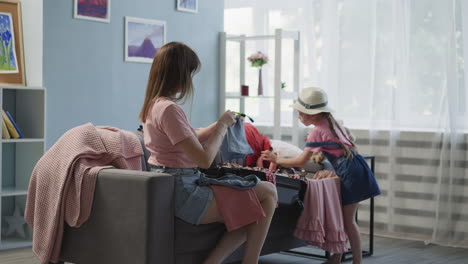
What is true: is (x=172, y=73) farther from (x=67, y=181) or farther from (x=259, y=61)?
(x=259, y=61)

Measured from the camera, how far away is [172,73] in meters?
3.17

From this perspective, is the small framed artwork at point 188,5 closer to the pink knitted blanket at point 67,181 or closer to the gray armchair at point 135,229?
the pink knitted blanket at point 67,181

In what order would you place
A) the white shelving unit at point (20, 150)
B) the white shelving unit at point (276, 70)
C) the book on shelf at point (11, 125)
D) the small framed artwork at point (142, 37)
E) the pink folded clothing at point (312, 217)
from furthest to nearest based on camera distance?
the white shelving unit at point (276, 70) < the small framed artwork at point (142, 37) < the white shelving unit at point (20, 150) < the book on shelf at point (11, 125) < the pink folded clothing at point (312, 217)

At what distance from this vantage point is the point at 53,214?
3293 mm

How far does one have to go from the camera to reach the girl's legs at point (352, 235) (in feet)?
13.3

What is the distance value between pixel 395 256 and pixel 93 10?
2.61 metres

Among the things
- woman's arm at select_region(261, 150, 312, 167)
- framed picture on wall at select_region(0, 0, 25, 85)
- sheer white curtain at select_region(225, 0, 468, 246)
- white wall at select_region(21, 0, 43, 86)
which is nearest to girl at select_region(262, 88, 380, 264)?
woman's arm at select_region(261, 150, 312, 167)

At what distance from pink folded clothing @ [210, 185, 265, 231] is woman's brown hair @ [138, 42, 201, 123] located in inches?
17.9

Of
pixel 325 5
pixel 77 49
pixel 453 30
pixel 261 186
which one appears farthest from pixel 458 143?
pixel 77 49

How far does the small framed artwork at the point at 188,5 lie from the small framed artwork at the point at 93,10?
714 mm

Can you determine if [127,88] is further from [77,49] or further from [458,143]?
[458,143]

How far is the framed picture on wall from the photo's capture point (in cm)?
464

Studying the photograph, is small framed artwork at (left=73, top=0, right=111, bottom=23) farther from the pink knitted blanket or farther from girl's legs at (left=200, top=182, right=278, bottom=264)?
girl's legs at (left=200, top=182, right=278, bottom=264)

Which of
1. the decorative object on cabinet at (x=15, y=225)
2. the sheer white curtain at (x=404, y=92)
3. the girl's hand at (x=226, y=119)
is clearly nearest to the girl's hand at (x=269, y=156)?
the girl's hand at (x=226, y=119)
